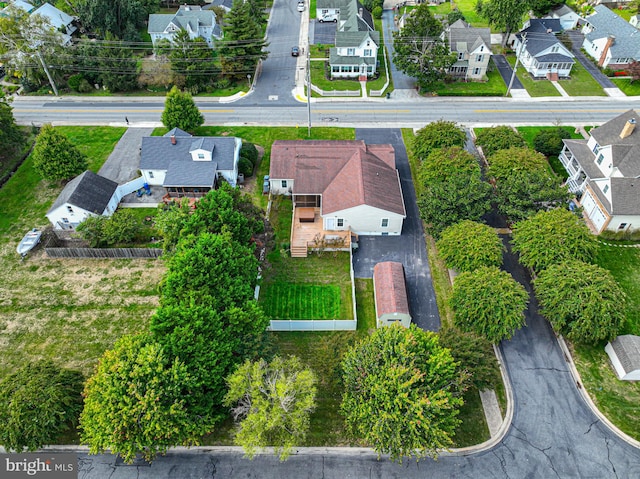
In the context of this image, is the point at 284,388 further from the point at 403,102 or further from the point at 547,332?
the point at 403,102

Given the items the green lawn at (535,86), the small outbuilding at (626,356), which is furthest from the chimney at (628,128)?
the green lawn at (535,86)

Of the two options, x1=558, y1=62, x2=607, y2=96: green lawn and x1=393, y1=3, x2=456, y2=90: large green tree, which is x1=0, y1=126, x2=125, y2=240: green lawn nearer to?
x1=393, y1=3, x2=456, y2=90: large green tree

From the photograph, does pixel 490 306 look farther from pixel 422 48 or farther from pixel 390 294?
pixel 422 48

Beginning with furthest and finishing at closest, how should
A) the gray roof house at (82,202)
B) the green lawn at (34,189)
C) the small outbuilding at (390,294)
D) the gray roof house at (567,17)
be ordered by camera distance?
1. the gray roof house at (567,17)
2. the green lawn at (34,189)
3. the gray roof house at (82,202)
4. the small outbuilding at (390,294)

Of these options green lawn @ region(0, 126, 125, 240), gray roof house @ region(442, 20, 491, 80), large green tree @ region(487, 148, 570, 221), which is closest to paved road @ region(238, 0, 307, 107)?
green lawn @ region(0, 126, 125, 240)

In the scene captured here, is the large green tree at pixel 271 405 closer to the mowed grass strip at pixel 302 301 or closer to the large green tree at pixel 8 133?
the mowed grass strip at pixel 302 301
